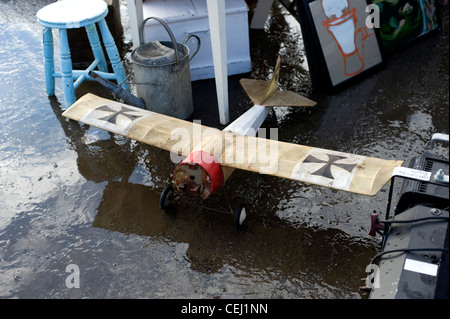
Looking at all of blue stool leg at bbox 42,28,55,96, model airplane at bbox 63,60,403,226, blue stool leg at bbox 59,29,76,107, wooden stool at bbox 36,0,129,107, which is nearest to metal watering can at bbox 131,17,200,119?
wooden stool at bbox 36,0,129,107

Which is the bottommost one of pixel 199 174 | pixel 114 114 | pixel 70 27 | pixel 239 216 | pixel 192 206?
pixel 192 206

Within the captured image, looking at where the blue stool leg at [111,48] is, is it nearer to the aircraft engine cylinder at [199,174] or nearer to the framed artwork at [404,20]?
the aircraft engine cylinder at [199,174]

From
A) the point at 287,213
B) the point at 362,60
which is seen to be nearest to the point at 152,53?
the point at 287,213

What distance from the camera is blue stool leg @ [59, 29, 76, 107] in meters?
4.93

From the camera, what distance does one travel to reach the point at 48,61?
533 cm

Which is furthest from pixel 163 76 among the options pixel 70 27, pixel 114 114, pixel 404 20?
pixel 404 20

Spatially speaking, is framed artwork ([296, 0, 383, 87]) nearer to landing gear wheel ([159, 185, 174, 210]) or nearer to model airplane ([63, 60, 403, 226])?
model airplane ([63, 60, 403, 226])

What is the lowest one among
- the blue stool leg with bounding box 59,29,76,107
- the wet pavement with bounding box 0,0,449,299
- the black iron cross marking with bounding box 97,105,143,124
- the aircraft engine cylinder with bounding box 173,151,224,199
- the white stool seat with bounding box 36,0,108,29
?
the wet pavement with bounding box 0,0,449,299

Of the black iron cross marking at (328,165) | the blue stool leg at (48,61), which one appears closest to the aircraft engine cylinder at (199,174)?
the black iron cross marking at (328,165)

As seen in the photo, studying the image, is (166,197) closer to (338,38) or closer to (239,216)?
(239,216)

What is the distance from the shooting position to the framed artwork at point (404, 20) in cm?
608

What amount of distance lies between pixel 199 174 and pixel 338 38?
2.85m

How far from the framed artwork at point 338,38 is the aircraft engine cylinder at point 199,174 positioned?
2.40 meters

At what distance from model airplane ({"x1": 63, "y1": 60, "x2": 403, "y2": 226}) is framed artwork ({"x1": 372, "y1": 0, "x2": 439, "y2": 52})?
2.55m
